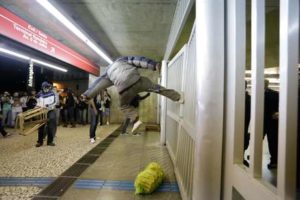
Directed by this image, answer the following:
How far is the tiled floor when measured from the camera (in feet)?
11.7

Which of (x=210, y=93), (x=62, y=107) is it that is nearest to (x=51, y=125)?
(x=62, y=107)

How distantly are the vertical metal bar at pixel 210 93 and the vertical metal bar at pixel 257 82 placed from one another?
10.1 inches

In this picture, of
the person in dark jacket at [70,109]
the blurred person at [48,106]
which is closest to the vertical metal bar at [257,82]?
the blurred person at [48,106]

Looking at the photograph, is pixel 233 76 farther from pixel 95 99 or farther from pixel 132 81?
pixel 95 99

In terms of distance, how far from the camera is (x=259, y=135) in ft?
4.00

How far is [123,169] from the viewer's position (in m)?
4.79

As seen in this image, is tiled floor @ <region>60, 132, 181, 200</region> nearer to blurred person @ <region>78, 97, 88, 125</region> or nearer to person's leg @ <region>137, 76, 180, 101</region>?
person's leg @ <region>137, 76, 180, 101</region>

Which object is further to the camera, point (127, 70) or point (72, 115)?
point (72, 115)

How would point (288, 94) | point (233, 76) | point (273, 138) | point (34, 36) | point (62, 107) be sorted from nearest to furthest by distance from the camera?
point (288, 94) < point (233, 76) < point (273, 138) < point (34, 36) < point (62, 107)

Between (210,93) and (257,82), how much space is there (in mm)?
319

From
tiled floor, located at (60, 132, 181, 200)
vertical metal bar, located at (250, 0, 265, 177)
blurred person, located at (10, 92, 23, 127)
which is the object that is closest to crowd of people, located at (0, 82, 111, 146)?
blurred person, located at (10, 92, 23, 127)

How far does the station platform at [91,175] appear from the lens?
11.7ft

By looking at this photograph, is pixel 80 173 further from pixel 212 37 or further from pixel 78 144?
pixel 212 37

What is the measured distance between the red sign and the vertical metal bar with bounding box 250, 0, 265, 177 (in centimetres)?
471
